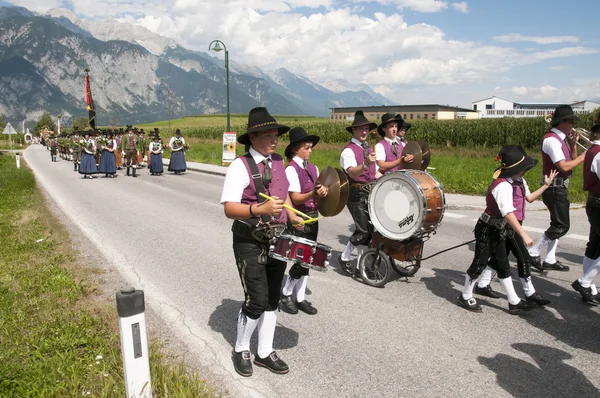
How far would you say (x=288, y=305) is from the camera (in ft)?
17.1

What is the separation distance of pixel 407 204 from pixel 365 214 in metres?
0.89

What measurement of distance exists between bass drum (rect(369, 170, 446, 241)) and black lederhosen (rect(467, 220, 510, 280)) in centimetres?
57

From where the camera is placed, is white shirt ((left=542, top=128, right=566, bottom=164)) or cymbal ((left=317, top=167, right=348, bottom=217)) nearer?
cymbal ((left=317, top=167, right=348, bottom=217))

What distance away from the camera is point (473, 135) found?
31.4m

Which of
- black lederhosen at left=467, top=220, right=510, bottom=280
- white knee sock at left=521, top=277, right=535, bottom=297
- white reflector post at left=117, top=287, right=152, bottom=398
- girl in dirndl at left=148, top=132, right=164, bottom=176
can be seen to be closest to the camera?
white reflector post at left=117, top=287, right=152, bottom=398

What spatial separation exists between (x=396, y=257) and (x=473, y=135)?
28.0m

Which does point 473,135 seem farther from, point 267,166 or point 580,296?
point 267,166

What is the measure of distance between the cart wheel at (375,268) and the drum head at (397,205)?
360mm

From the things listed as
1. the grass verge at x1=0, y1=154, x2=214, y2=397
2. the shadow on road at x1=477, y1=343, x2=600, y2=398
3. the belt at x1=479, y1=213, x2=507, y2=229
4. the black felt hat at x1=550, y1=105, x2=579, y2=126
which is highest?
the black felt hat at x1=550, y1=105, x2=579, y2=126

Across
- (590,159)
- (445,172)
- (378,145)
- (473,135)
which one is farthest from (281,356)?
(473,135)

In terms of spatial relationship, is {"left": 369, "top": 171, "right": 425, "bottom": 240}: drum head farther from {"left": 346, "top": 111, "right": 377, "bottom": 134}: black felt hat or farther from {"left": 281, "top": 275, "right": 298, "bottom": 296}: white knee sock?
{"left": 281, "top": 275, "right": 298, "bottom": 296}: white knee sock

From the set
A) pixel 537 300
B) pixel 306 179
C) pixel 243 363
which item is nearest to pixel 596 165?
pixel 537 300

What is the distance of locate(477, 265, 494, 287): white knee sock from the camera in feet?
17.7

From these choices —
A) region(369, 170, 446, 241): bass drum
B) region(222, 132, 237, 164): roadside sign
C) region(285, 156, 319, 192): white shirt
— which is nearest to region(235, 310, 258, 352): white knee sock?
region(285, 156, 319, 192): white shirt
